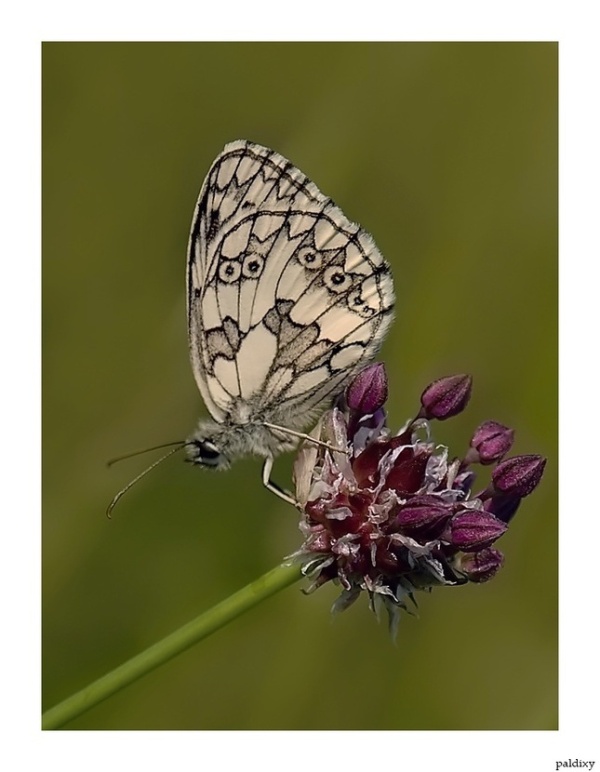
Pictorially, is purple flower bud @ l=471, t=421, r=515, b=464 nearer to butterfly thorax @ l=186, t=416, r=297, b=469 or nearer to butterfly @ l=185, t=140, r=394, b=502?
butterfly @ l=185, t=140, r=394, b=502

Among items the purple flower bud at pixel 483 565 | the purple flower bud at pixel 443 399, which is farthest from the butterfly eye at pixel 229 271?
the purple flower bud at pixel 483 565

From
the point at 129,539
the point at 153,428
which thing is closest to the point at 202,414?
the point at 153,428

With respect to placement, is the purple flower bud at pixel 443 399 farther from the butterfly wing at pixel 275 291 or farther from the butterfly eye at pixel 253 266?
the butterfly eye at pixel 253 266

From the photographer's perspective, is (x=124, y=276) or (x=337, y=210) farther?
(x=124, y=276)

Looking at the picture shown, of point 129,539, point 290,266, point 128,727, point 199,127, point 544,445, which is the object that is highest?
point 199,127

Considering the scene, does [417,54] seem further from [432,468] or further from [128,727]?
[128,727]

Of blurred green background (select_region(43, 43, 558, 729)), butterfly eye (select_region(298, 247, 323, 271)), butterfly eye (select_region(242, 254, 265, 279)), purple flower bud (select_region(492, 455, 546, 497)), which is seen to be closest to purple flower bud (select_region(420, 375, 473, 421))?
purple flower bud (select_region(492, 455, 546, 497))

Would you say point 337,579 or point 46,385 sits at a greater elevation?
point 46,385

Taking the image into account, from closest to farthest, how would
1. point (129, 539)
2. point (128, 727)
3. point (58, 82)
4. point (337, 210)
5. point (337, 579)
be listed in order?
point (337, 579) → point (337, 210) → point (128, 727) → point (129, 539) → point (58, 82)
